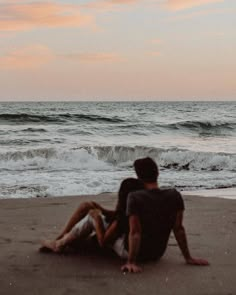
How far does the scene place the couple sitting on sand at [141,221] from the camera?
5227 mm

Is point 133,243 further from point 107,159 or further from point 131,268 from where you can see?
point 107,159

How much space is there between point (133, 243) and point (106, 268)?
0.38 m

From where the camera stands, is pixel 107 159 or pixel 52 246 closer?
pixel 52 246

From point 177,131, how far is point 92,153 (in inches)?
588

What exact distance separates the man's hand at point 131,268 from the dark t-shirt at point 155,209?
0.85 ft


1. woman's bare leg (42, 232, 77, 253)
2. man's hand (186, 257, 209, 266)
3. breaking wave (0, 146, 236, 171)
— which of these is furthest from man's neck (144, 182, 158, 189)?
breaking wave (0, 146, 236, 171)

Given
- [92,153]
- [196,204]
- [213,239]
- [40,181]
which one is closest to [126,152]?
[92,153]

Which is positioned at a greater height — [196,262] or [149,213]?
[149,213]

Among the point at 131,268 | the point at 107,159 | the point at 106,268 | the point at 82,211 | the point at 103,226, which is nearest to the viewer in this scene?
the point at 131,268

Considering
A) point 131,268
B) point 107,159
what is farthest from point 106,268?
point 107,159

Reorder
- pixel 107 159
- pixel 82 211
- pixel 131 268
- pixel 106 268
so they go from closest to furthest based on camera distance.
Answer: pixel 131 268 < pixel 106 268 < pixel 82 211 < pixel 107 159

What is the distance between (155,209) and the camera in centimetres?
529

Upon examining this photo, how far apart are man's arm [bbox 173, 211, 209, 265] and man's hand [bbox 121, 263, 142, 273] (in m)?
0.47

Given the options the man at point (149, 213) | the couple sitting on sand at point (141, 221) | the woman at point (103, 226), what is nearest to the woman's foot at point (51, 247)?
the woman at point (103, 226)
